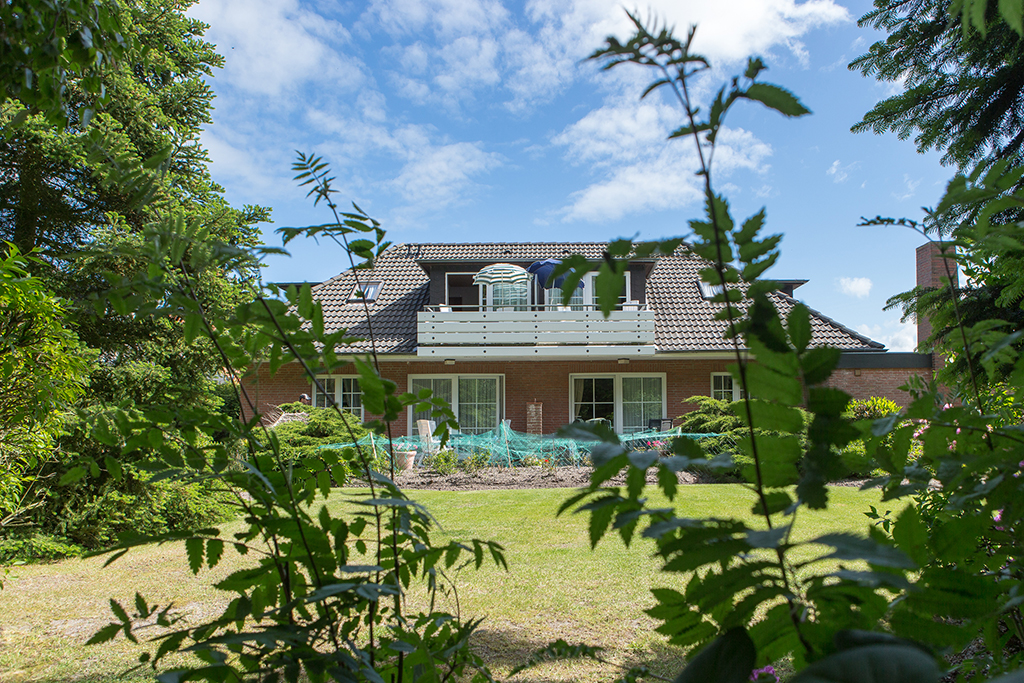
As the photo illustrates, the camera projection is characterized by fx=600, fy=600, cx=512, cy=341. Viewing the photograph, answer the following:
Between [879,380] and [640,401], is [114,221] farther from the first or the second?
[879,380]

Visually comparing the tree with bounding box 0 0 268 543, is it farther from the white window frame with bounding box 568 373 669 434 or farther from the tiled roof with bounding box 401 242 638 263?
the white window frame with bounding box 568 373 669 434

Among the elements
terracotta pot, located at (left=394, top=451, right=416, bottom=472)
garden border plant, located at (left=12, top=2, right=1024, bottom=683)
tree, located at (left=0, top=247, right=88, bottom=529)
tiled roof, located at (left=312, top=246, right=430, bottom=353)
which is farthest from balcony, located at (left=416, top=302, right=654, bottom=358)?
garden border plant, located at (left=12, top=2, right=1024, bottom=683)

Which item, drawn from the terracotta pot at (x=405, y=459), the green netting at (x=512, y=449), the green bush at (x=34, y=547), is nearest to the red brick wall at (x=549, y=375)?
the green netting at (x=512, y=449)

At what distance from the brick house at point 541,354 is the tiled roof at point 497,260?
0.16 feet

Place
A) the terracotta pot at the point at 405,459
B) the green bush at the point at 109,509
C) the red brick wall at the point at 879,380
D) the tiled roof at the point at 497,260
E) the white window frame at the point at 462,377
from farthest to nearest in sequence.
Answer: the white window frame at the point at 462,377 → the tiled roof at the point at 497,260 → the red brick wall at the point at 879,380 → the terracotta pot at the point at 405,459 → the green bush at the point at 109,509

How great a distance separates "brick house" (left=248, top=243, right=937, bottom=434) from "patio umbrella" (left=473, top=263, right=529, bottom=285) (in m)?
0.03

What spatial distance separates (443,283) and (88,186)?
934cm

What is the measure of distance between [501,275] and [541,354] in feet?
7.13

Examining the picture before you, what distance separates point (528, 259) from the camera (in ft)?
52.5

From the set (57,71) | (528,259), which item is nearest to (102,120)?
(57,71)

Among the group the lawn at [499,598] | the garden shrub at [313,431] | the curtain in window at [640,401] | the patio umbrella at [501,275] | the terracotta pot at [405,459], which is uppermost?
the patio umbrella at [501,275]

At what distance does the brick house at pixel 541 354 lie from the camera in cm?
1421

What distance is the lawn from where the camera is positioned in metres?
2.90

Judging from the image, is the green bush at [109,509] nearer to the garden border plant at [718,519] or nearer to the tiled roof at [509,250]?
the garden border plant at [718,519]
